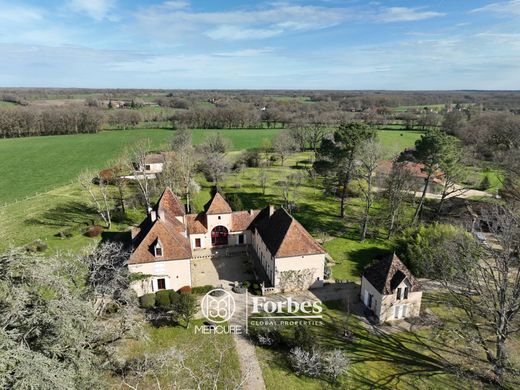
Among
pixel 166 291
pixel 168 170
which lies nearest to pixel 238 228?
pixel 166 291

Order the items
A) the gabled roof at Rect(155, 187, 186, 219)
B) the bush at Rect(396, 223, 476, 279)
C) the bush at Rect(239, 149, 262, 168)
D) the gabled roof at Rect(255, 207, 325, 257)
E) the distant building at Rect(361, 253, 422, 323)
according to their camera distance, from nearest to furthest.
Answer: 1. the distant building at Rect(361, 253, 422, 323)
2. the gabled roof at Rect(255, 207, 325, 257)
3. the bush at Rect(396, 223, 476, 279)
4. the gabled roof at Rect(155, 187, 186, 219)
5. the bush at Rect(239, 149, 262, 168)

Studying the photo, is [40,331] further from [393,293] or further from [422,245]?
[422,245]

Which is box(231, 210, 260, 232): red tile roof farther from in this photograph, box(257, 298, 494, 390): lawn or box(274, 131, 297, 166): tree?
box(274, 131, 297, 166): tree

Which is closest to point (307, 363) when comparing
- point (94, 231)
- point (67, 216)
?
point (94, 231)

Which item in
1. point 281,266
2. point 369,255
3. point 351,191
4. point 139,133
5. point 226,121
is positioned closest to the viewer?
point 281,266

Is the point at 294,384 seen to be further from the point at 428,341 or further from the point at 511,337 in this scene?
the point at 511,337

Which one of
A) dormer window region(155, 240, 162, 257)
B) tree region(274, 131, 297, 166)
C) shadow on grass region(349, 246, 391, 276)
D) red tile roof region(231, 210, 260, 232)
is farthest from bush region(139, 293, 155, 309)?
tree region(274, 131, 297, 166)

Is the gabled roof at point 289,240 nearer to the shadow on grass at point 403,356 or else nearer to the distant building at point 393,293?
the distant building at point 393,293
